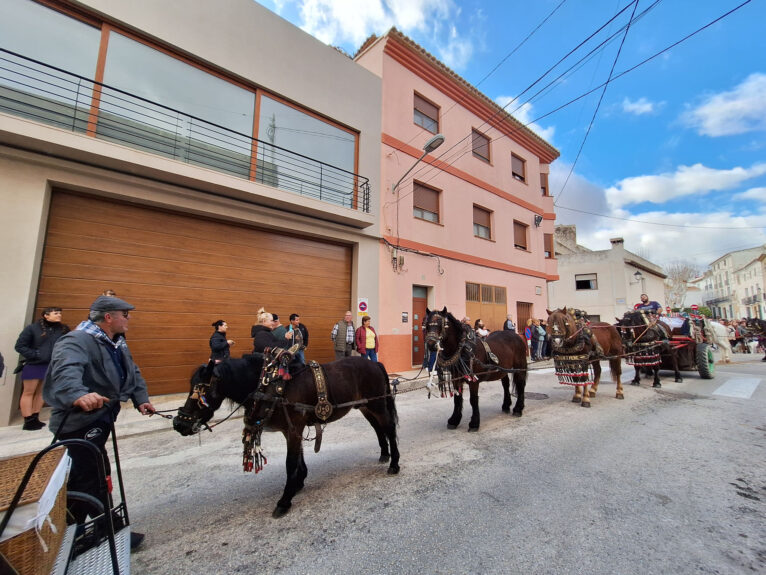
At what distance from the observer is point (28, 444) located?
414 centimetres

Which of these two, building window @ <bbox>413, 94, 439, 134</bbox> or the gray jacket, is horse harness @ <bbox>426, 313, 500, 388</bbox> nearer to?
the gray jacket

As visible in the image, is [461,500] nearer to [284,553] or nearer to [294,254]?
[284,553]

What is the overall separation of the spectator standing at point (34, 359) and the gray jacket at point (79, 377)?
389cm

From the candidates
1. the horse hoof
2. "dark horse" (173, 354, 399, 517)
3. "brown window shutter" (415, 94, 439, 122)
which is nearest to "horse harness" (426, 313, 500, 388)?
"dark horse" (173, 354, 399, 517)

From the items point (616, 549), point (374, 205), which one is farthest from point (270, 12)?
point (616, 549)

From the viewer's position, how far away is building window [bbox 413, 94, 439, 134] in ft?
37.7

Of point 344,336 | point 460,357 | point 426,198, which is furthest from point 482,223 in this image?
point 460,357

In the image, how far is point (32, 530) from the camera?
3.90ft

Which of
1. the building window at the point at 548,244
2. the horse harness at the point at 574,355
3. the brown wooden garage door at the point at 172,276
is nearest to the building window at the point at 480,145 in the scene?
the building window at the point at 548,244

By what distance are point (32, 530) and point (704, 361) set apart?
12619 millimetres

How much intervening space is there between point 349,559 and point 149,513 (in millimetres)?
1949

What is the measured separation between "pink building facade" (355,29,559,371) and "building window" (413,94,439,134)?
1.5 inches

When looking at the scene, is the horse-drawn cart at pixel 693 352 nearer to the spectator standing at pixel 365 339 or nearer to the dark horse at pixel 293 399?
the spectator standing at pixel 365 339

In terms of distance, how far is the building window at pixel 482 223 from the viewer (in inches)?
517
